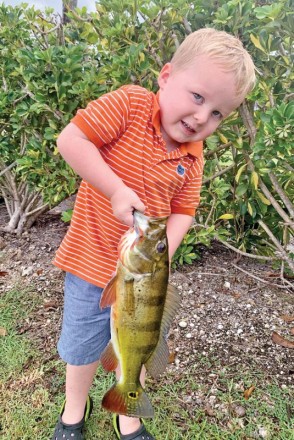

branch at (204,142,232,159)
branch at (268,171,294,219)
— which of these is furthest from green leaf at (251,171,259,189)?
branch at (204,142,232,159)

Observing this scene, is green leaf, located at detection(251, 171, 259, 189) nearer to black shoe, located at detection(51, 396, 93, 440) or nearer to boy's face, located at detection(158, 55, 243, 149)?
boy's face, located at detection(158, 55, 243, 149)

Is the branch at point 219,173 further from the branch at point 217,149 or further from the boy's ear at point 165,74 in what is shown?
the boy's ear at point 165,74

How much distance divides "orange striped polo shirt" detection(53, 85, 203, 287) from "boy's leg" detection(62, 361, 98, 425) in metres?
0.60

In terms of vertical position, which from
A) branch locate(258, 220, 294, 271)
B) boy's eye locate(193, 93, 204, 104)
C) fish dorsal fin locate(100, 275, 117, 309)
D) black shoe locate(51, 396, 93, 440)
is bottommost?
branch locate(258, 220, 294, 271)

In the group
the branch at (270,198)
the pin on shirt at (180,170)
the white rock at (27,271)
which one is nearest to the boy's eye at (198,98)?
the pin on shirt at (180,170)

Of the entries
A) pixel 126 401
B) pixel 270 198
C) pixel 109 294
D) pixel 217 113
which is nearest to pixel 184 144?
pixel 217 113

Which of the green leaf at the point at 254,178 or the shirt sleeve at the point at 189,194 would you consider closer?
the shirt sleeve at the point at 189,194

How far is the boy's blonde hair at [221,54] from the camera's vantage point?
1.73 metres

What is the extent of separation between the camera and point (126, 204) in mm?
1582

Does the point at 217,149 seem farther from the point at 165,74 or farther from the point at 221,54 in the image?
the point at 221,54

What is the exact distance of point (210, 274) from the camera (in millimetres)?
4016

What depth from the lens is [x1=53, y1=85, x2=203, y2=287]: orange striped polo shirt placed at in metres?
1.81

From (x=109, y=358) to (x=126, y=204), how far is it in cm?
70

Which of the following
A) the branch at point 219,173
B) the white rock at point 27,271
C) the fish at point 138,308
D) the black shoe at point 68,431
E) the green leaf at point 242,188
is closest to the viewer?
the fish at point 138,308
